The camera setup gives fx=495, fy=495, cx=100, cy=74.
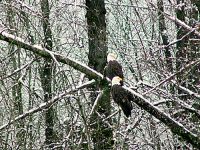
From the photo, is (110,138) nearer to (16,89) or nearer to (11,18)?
(16,89)

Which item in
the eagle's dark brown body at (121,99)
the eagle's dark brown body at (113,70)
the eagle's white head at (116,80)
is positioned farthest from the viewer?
the eagle's dark brown body at (113,70)

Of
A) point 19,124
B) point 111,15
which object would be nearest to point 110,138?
point 19,124

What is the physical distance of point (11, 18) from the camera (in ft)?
21.9

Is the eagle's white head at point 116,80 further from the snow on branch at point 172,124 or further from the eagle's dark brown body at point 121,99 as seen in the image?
the snow on branch at point 172,124

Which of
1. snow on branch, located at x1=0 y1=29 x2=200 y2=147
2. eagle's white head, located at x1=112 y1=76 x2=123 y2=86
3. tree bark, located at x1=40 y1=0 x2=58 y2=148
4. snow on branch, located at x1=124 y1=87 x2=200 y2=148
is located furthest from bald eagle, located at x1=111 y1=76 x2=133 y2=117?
tree bark, located at x1=40 y1=0 x2=58 y2=148

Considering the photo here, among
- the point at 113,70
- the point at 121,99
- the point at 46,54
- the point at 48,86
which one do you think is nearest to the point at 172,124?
the point at 121,99

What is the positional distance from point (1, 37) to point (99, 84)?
1.47 metres

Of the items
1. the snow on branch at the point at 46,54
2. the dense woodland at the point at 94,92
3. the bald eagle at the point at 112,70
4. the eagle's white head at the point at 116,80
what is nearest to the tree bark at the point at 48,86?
the dense woodland at the point at 94,92

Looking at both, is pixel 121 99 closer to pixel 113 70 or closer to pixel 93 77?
pixel 113 70

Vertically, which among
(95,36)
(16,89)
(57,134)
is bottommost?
(57,134)

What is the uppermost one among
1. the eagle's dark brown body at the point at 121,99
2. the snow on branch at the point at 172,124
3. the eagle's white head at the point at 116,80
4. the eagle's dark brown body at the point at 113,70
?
the eagle's dark brown body at the point at 113,70

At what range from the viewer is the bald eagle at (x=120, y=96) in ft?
19.8

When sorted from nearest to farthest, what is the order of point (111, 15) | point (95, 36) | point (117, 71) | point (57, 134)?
point (117, 71)
point (57, 134)
point (95, 36)
point (111, 15)

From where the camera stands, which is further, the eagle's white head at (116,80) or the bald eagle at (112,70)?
the bald eagle at (112,70)
